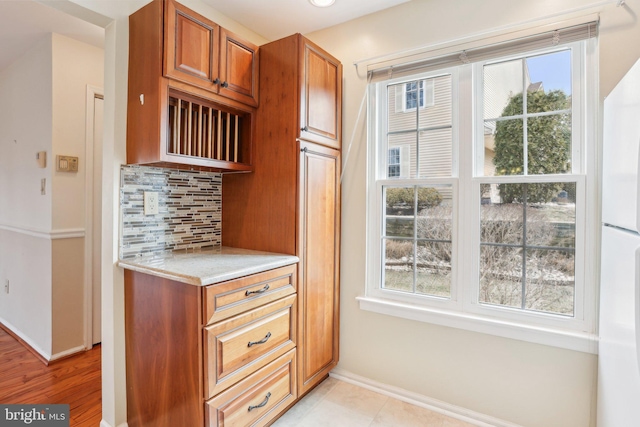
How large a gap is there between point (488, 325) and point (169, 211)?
194 centimetres

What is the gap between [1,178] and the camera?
321 cm

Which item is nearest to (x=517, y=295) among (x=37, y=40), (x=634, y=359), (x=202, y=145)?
(x=634, y=359)

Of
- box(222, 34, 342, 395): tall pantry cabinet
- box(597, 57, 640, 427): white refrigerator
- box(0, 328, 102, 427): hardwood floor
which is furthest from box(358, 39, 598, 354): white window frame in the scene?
box(0, 328, 102, 427): hardwood floor

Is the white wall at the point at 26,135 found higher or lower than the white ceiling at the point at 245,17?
lower

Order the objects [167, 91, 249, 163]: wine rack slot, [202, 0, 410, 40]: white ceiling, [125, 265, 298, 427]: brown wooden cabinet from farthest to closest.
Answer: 1. [202, 0, 410, 40]: white ceiling
2. [167, 91, 249, 163]: wine rack slot
3. [125, 265, 298, 427]: brown wooden cabinet

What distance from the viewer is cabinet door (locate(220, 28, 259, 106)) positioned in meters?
1.78

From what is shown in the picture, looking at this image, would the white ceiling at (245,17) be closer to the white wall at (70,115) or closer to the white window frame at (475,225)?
the white wall at (70,115)

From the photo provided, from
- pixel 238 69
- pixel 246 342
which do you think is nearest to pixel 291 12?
pixel 238 69

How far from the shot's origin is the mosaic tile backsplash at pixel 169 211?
1719 mm

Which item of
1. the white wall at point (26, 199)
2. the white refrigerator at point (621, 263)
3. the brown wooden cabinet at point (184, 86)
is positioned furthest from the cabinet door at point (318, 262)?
the white wall at point (26, 199)

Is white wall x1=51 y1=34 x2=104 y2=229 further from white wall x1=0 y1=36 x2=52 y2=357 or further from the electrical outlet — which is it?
the electrical outlet

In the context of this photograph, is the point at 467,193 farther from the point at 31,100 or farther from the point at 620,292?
the point at 31,100

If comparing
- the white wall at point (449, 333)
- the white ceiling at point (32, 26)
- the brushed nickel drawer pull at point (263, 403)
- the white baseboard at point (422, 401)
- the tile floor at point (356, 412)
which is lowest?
the tile floor at point (356, 412)

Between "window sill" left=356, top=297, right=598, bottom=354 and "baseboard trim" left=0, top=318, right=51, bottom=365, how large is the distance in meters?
2.47
